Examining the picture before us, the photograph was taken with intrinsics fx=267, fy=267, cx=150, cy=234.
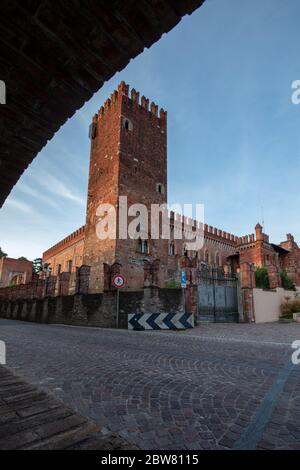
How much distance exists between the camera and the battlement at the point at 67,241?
110 ft

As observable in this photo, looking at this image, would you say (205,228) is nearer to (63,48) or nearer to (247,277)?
(247,277)

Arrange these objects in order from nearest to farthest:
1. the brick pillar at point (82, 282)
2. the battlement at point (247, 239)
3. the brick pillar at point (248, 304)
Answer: the brick pillar at point (248, 304)
the brick pillar at point (82, 282)
the battlement at point (247, 239)

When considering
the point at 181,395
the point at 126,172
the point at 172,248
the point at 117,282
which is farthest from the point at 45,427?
A: the point at 172,248

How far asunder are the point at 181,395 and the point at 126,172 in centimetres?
2172

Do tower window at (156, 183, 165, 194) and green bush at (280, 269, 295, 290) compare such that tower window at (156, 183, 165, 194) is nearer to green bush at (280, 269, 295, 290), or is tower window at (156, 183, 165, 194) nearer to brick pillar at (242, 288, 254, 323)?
brick pillar at (242, 288, 254, 323)

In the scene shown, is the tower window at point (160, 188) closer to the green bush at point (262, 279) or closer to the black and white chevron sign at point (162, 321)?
the green bush at point (262, 279)

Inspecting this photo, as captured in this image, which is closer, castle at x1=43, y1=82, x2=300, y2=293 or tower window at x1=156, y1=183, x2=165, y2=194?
castle at x1=43, y1=82, x2=300, y2=293

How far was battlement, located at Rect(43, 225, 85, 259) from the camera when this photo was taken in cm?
3353

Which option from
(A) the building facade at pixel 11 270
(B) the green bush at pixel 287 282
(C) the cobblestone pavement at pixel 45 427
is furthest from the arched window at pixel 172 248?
(A) the building facade at pixel 11 270

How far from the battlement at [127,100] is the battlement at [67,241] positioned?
13.3 m

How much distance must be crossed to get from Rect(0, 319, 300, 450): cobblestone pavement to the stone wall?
27.2ft

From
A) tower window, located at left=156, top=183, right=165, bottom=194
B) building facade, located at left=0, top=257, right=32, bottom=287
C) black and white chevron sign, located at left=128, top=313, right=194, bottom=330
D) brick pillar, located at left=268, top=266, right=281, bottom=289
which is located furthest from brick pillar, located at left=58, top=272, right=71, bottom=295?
building facade, located at left=0, top=257, right=32, bottom=287

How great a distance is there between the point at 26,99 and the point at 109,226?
1981 centimetres

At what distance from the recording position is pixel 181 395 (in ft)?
10.1
